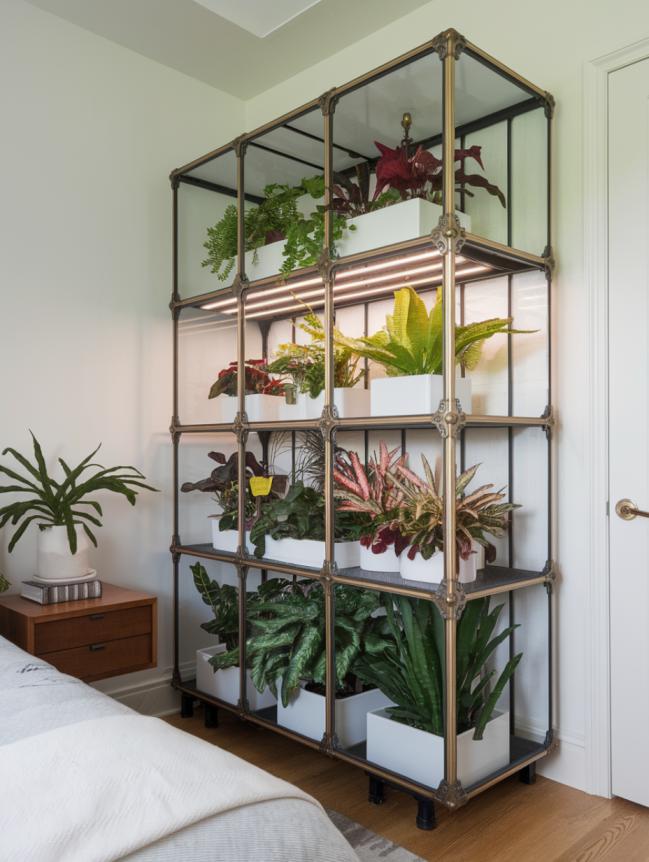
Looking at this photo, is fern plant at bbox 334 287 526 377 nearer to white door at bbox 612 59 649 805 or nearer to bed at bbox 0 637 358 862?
white door at bbox 612 59 649 805

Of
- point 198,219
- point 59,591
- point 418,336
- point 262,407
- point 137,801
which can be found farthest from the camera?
point 198,219

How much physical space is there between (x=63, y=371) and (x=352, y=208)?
4.12 ft

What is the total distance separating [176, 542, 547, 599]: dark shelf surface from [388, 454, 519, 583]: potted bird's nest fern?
39 millimetres

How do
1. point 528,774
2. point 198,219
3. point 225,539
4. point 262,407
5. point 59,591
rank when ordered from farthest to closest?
point 198,219 < point 225,539 < point 262,407 < point 59,591 < point 528,774

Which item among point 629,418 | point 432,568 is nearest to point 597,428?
point 629,418

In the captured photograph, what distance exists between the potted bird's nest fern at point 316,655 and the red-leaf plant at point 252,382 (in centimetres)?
79

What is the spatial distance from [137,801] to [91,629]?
5.09ft

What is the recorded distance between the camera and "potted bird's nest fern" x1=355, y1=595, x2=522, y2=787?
2141 mm

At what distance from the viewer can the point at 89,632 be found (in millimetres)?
2408

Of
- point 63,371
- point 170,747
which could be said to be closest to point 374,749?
point 170,747

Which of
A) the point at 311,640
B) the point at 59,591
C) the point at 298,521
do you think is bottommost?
the point at 311,640

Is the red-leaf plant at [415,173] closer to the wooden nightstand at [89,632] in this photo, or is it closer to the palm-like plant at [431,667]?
the palm-like plant at [431,667]

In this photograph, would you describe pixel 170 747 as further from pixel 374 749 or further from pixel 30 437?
pixel 30 437

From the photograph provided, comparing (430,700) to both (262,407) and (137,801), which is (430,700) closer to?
(262,407)
